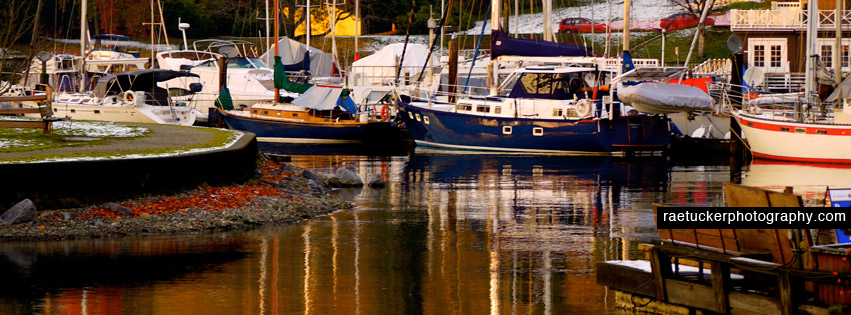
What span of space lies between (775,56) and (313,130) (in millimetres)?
23977

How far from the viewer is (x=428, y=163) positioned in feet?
142

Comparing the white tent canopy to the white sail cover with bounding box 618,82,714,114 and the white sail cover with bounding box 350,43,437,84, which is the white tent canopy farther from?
the white sail cover with bounding box 618,82,714,114

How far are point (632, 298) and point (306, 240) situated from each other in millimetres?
7855

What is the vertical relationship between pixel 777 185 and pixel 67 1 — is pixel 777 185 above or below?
below

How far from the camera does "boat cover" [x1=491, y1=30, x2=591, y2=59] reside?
49.8 m

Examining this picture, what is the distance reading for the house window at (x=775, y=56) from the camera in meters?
63.3

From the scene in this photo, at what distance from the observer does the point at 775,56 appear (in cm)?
6341

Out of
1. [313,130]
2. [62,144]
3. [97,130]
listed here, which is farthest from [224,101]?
[62,144]

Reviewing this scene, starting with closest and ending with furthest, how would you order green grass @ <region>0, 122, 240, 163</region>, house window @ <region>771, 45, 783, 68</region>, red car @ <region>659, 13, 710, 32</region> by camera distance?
green grass @ <region>0, 122, 240, 163</region>, house window @ <region>771, 45, 783, 68</region>, red car @ <region>659, 13, 710, 32</region>

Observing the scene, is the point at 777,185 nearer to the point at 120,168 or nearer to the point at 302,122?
the point at 120,168

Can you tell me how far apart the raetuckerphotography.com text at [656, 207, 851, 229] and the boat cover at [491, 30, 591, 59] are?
35.5 metres

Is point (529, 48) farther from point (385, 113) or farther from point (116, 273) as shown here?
point (116, 273)

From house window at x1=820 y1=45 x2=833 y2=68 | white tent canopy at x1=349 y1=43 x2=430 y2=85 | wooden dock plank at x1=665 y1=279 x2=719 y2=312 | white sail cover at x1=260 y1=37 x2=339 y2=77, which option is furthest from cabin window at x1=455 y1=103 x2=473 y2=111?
wooden dock plank at x1=665 y1=279 x2=719 y2=312

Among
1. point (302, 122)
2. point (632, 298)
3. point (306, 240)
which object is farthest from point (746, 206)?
point (302, 122)
